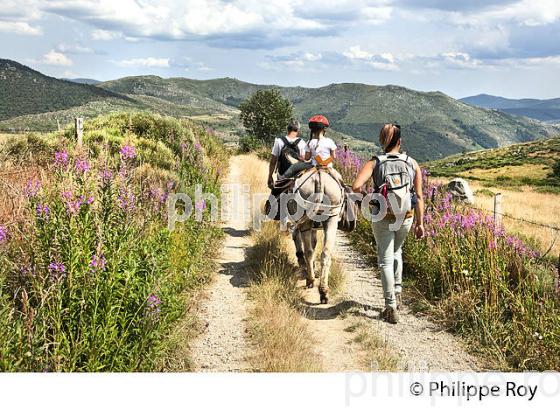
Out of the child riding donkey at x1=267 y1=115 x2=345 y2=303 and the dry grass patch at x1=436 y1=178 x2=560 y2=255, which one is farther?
the dry grass patch at x1=436 y1=178 x2=560 y2=255

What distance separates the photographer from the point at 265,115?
A: 5303cm

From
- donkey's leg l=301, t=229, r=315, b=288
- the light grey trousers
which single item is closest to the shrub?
donkey's leg l=301, t=229, r=315, b=288

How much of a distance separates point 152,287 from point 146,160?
10119 mm

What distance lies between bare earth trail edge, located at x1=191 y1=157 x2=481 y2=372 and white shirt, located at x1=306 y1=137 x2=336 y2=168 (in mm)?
2064

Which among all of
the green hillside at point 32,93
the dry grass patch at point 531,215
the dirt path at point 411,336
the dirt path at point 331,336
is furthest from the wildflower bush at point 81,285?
Answer: the green hillside at point 32,93

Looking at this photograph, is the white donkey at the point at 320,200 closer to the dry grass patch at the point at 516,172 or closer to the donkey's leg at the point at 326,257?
the donkey's leg at the point at 326,257

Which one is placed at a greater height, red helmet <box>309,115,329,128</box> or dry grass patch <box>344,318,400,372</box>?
red helmet <box>309,115,329,128</box>

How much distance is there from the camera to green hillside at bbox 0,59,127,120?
430 feet

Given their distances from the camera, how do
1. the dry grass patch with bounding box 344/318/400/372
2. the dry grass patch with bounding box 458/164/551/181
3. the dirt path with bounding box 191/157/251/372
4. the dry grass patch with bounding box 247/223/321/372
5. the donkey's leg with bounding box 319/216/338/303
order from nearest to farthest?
the dry grass patch with bounding box 247/223/321/372 → the dry grass patch with bounding box 344/318/400/372 → the dirt path with bounding box 191/157/251/372 → the donkey's leg with bounding box 319/216/338/303 → the dry grass patch with bounding box 458/164/551/181

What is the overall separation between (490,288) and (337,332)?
6.85 ft

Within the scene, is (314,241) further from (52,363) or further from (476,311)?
(52,363)

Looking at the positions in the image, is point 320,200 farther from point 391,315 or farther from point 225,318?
point 225,318

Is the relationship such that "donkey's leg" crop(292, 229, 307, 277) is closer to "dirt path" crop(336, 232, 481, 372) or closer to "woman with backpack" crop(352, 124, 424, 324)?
"dirt path" crop(336, 232, 481, 372)

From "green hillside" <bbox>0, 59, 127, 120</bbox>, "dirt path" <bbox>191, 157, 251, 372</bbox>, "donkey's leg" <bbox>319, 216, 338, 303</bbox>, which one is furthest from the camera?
"green hillside" <bbox>0, 59, 127, 120</bbox>
